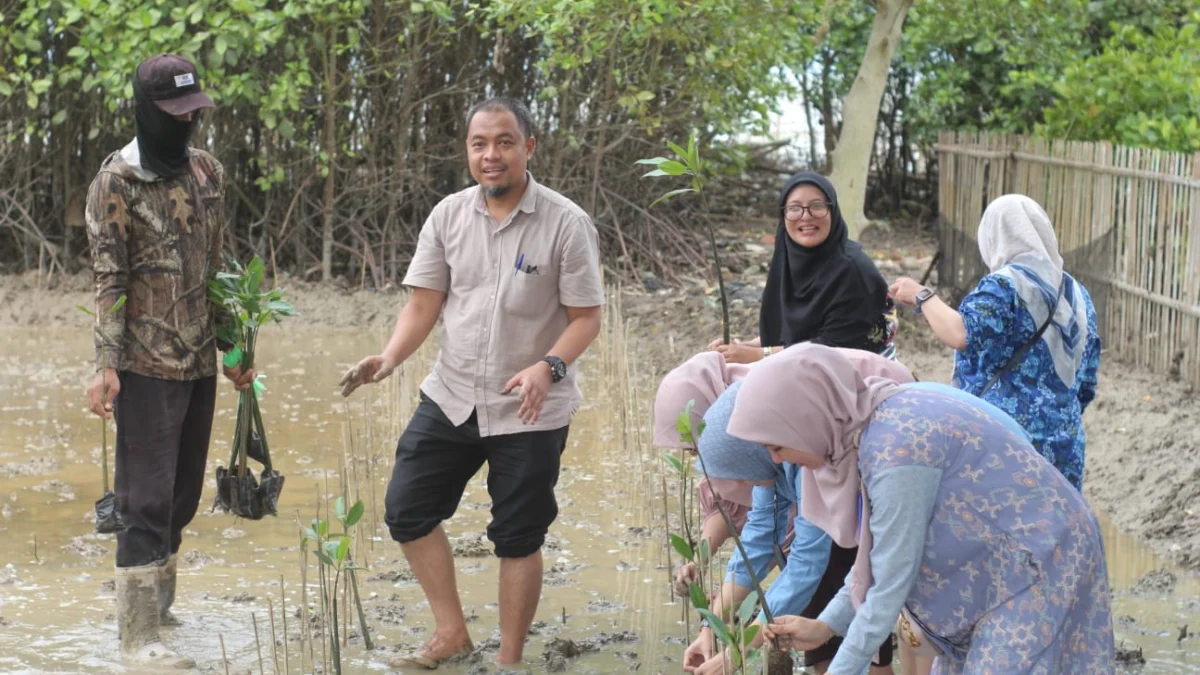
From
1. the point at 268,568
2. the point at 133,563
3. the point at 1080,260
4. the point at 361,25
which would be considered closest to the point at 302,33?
the point at 361,25

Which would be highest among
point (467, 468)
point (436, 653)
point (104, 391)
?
point (104, 391)

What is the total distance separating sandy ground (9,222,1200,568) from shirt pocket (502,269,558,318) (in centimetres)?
290

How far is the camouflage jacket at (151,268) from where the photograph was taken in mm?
4566

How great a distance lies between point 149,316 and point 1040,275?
2685mm

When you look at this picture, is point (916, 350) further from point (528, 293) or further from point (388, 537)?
point (528, 293)

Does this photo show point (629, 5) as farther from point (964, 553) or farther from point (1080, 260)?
point (964, 553)

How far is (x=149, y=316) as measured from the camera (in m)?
4.66

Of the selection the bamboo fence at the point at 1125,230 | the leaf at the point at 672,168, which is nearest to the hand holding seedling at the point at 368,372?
the leaf at the point at 672,168

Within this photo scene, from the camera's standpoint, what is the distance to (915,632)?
3223 mm

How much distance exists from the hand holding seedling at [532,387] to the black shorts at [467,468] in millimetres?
161

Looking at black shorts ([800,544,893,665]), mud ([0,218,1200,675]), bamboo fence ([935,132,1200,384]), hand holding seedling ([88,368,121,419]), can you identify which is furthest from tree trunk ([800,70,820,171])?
black shorts ([800,544,893,665])

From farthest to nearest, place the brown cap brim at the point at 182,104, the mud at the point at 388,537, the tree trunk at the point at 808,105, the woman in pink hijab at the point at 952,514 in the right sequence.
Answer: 1. the tree trunk at the point at 808,105
2. the mud at the point at 388,537
3. the brown cap brim at the point at 182,104
4. the woman in pink hijab at the point at 952,514

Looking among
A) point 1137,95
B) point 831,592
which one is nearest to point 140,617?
point 831,592

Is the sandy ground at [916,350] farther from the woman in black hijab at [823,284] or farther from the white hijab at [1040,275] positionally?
the woman in black hijab at [823,284]
